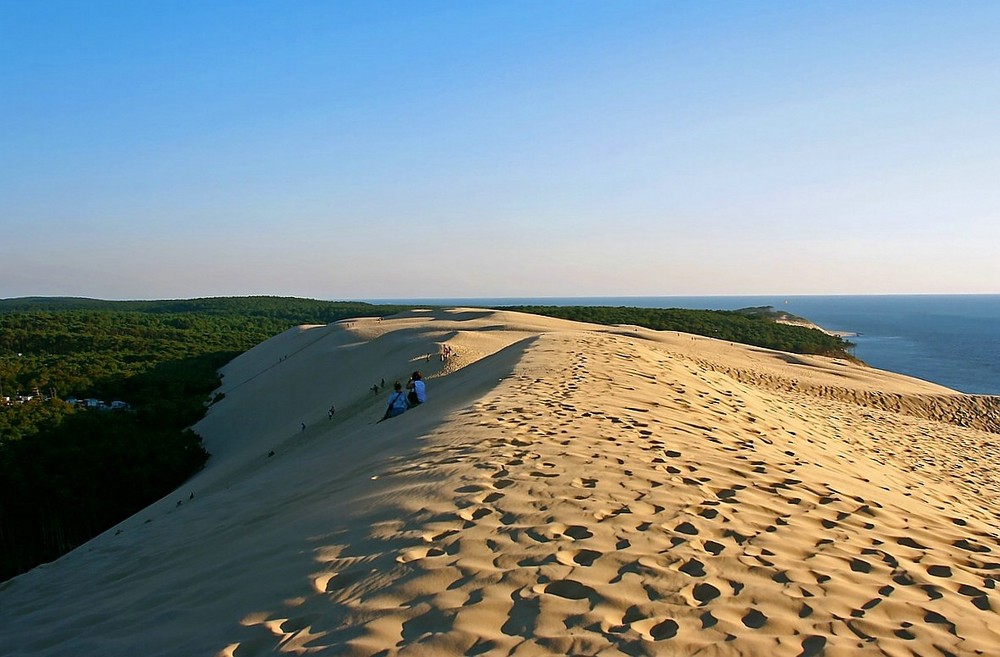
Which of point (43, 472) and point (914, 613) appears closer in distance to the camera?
point (914, 613)

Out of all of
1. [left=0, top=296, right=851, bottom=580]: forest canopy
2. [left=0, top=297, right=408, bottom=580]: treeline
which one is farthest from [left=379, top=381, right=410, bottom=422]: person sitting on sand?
[left=0, top=296, right=851, bottom=580]: forest canopy

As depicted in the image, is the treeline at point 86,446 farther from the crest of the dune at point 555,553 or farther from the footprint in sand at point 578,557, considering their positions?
the footprint in sand at point 578,557

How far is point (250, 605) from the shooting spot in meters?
3.65

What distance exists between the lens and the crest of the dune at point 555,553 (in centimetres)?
305

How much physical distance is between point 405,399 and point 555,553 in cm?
886

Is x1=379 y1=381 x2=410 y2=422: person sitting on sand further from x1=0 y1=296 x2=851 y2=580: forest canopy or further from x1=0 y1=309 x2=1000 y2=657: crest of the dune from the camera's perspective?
x1=0 y1=296 x2=851 y2=580: forest canopy

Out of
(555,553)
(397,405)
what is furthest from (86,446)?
(555,553)

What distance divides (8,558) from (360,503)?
14754 mm

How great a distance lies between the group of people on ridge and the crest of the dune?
1.84 meters

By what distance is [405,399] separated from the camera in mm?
12375

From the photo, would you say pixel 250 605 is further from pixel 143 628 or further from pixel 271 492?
pixel 271 492

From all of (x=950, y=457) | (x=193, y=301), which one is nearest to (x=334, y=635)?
(x=950, y=457)

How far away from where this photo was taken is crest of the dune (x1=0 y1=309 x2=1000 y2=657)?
120 inches

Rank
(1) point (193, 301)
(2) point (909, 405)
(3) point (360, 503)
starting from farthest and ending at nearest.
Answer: (1) point (193, 301)
(2) point (909, 405)
(3) point (360, 503)
